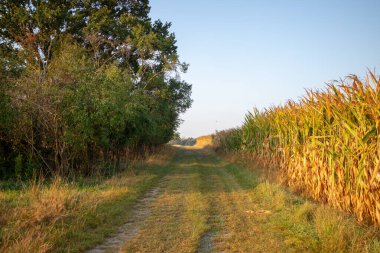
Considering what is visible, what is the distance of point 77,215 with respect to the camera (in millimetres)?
7969

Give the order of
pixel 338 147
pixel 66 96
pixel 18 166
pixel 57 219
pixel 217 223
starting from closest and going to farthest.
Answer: pixel 57 219, pixel 217 223, pixel 338 147, pixel 18 166, pixel 66 96

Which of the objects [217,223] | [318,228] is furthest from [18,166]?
[318,228]

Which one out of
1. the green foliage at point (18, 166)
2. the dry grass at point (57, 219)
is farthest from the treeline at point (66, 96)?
the dry grass at point (57, 219)

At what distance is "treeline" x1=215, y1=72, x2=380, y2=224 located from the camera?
7.89 metres

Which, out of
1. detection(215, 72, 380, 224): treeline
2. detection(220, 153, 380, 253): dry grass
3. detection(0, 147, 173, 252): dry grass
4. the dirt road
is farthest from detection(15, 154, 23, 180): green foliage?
detection(215, 72, 380, 224): treeline

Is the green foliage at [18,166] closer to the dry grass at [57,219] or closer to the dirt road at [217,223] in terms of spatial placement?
→ the dry grass at [57,219]

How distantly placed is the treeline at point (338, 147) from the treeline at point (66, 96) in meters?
7.29

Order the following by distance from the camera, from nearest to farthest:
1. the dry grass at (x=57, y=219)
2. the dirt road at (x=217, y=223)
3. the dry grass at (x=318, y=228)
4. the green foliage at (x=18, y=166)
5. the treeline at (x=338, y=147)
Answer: the dry grass at (x=57, y=219) → the dry grass at (x=318, y=228) → the dirt road at (x=217, y=223) → the treeline at (x=338, y=147) → the green foliage at (x=18, y=166)

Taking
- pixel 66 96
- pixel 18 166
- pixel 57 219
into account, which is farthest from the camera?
pixel 66 96

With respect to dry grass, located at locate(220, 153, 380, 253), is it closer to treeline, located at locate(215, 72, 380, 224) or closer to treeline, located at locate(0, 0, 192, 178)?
treeline, located at locate(215, 72, 380, 224)

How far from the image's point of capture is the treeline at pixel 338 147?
25.9ft

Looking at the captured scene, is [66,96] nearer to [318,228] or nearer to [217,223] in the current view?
[217,223]

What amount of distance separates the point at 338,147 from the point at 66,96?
9906 millimetres

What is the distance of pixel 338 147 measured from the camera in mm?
9492
